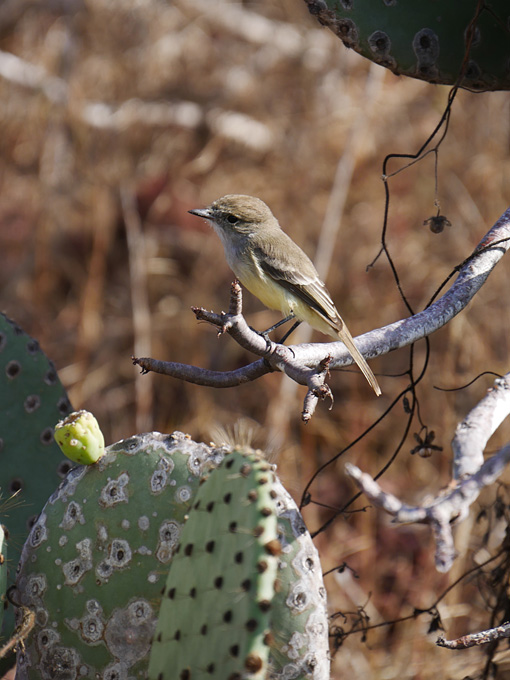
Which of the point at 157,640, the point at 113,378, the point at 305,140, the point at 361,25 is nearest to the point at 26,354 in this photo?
the point at 157,640

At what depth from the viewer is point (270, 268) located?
3.87 metres

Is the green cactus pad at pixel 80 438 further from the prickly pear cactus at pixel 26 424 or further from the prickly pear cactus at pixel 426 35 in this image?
the prickly pear cactus at pixel 426 35

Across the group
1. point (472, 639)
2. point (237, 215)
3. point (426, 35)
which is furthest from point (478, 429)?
point (237, 215)

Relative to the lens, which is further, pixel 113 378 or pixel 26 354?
pixel 113 378

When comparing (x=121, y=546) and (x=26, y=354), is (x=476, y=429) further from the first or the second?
(x=26, y=354)

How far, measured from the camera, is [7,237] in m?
8.55

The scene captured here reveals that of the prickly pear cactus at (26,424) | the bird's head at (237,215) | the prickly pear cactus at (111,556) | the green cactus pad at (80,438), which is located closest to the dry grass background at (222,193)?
the bird's head at (237,215)

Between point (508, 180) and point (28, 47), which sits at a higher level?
point (28, 47)

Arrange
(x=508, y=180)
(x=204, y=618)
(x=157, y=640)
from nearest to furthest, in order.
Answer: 1. (x=204, y=618)
2. (x=157, y=640)
3. (x=508, y=180)

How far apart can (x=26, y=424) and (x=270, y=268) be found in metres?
1.38

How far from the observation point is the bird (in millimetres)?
3846

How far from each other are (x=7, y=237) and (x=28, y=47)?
7.08 feet

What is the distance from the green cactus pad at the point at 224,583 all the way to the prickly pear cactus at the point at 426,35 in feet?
5.49

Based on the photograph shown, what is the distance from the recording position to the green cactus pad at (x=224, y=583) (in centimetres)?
176
